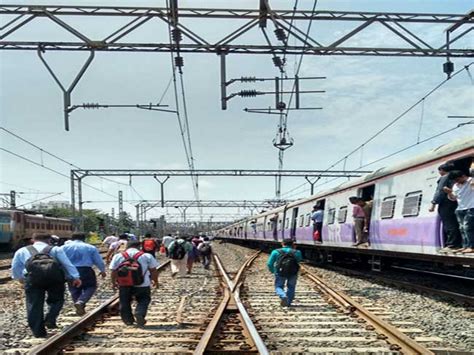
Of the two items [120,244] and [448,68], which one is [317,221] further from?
[448,68]

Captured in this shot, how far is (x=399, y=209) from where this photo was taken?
1355cm

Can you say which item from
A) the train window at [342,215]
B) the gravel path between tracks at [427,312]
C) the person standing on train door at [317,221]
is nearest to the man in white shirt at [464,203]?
the gravel path between tracks at [427,312]

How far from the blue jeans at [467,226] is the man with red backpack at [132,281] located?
203 inches

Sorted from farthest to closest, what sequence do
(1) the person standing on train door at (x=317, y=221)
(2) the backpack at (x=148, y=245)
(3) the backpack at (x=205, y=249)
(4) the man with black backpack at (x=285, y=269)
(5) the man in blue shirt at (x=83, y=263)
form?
1. (3) the backpack at (x=205, y=249)
2. (1) the person standing on train door at (x=317, y=221)
3. (2) the backpack at (x=148, y=245)
4. (4) the man with black backpack at (x=285, y=269)
5. (5) the man in blue shirt at (x=83, y=263)

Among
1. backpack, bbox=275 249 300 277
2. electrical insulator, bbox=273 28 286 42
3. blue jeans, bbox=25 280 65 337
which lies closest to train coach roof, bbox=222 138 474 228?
backpack, bbox=275 249 300 277

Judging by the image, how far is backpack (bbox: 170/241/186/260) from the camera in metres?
17.9

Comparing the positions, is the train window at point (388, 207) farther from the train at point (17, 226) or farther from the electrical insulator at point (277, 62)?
the train at point (17, 226)

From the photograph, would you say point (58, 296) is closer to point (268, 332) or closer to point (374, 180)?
point (268, 332)

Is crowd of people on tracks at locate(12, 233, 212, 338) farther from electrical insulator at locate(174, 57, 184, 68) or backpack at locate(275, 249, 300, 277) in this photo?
electrical insulator at locate(174, 57, 184, 68)

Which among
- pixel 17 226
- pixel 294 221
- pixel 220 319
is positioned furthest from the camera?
pixel 17 226

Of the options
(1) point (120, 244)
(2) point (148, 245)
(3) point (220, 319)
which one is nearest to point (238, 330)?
(3) point (220, 319)

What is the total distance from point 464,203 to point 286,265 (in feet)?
10.6

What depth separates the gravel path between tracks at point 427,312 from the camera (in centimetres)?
776

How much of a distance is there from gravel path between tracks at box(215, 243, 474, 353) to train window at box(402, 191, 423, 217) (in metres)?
1.70
